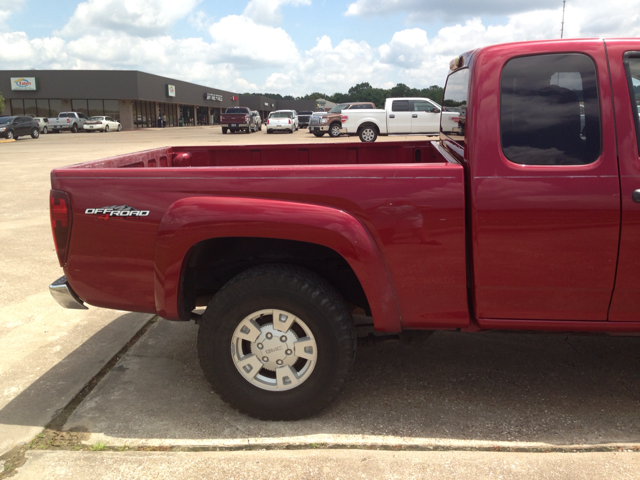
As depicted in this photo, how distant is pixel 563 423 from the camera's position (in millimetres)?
3117

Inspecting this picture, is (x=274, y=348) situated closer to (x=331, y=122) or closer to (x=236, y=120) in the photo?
(x=331, y=122)

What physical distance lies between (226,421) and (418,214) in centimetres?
157

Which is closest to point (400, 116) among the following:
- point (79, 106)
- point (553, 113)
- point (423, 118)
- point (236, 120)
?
point (423, 118)

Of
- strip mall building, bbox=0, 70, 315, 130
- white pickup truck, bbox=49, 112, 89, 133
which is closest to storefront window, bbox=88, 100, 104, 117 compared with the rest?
strip mall building, bbox=0, 70, 315, 130

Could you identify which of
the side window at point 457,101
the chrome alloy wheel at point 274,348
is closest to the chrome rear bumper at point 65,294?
the chrome alloy wheel at point 274,348

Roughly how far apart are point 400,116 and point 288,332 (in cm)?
2255

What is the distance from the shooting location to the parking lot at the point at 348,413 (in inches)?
110

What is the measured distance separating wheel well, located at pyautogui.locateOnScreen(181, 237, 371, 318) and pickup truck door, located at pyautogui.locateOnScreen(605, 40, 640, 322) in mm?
1356

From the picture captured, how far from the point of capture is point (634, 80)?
9.25 feet

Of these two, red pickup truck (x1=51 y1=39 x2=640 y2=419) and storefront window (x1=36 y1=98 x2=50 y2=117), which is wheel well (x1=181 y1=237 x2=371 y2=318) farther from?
storefront window (x1=36 y1=98 x2=50 y2=117)

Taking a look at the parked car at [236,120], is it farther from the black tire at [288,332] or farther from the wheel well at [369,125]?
the black tire at [288,332]

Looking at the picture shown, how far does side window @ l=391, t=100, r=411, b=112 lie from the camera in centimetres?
2448

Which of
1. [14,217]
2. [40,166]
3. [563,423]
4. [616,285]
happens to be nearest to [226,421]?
[563,423]

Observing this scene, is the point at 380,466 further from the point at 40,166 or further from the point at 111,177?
the point at 40,166
